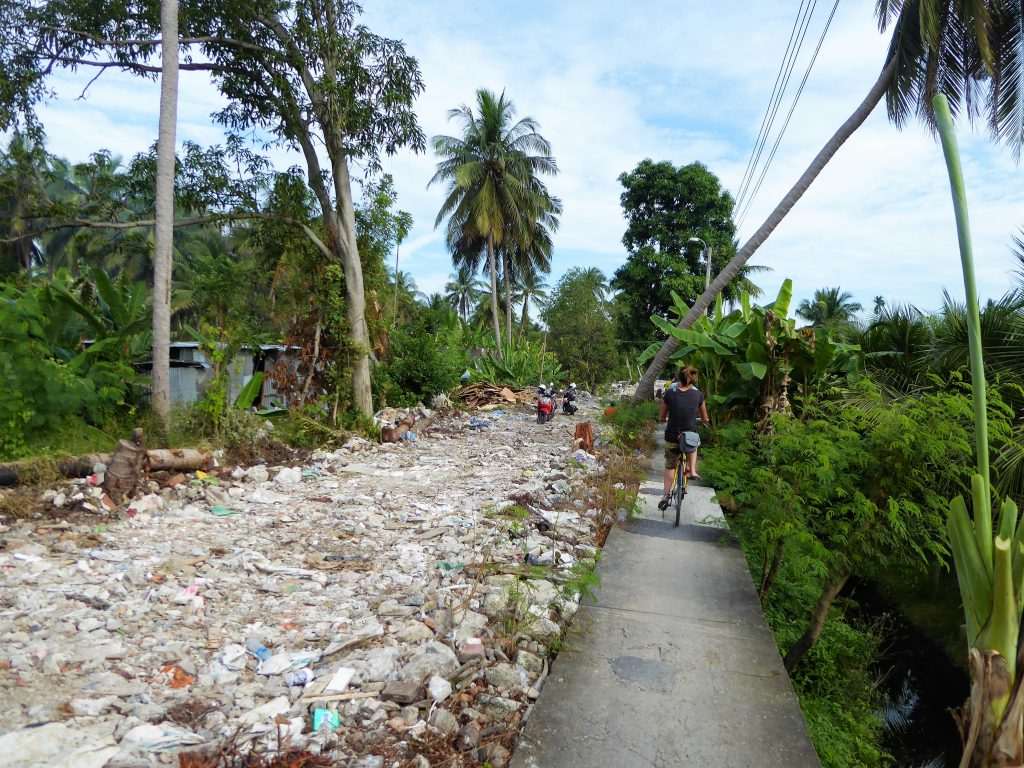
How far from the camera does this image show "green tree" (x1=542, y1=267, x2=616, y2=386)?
26.5 metres

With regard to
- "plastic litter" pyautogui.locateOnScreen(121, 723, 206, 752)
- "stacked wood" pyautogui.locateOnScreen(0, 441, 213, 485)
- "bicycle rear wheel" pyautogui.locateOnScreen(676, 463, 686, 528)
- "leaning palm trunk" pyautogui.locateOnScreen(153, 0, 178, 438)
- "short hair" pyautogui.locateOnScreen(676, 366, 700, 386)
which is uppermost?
"leaning palm trunk" pyautogui.locateOnScreen(153, 0, 178, 438)

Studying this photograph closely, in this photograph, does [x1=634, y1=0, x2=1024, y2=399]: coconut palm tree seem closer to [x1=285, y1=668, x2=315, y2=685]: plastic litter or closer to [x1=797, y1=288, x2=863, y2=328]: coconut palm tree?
[x1=285, y1=668, x2=315, y2=685]: plastic litter

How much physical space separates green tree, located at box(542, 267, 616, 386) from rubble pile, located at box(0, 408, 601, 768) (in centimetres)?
1981

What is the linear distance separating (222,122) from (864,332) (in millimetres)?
11718

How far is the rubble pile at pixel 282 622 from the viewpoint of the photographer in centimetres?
270

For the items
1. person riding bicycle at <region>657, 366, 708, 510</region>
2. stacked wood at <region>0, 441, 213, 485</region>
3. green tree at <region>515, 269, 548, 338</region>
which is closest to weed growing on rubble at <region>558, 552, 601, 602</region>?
person riding bicycle at <region>657, 366, 708, 510</region>

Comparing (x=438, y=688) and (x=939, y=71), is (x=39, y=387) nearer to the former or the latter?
(x=438, y=688)

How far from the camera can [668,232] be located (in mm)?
24922

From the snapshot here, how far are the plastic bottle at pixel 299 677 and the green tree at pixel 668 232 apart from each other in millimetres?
22387

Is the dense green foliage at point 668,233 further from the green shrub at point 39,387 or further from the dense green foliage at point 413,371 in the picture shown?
the green shrub at point 39,387

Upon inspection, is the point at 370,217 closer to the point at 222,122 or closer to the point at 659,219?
the point at 222,122

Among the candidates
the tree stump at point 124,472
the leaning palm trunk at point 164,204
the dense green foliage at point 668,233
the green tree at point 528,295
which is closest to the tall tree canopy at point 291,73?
the leaning palm trunk at point 164,204

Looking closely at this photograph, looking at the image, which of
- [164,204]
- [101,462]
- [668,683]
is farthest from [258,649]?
[164,204]

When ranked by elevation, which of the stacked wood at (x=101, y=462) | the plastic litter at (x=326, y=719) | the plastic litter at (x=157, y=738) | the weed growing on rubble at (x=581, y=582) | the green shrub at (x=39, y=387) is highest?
the green shrub at (x=39, y=387)
